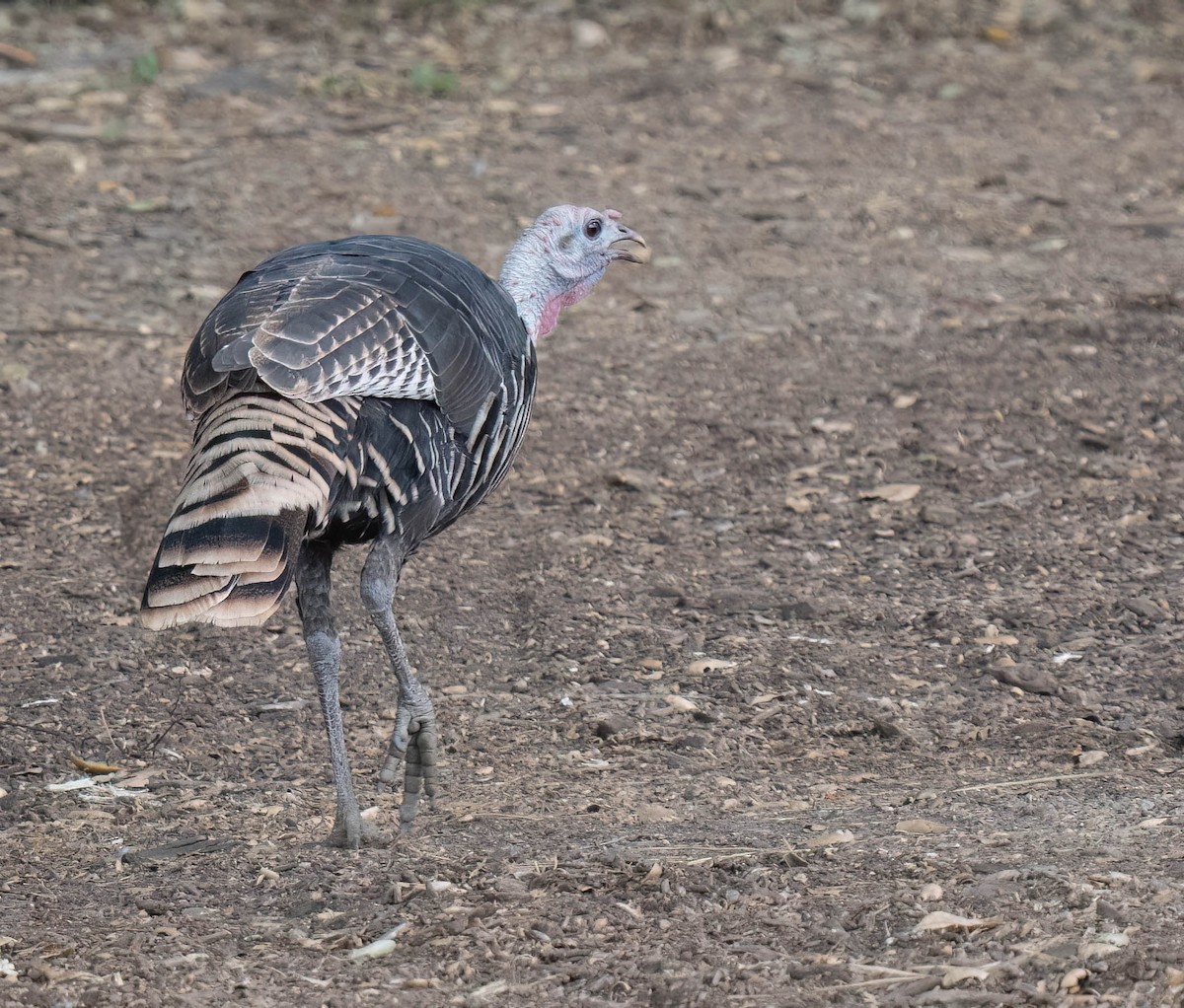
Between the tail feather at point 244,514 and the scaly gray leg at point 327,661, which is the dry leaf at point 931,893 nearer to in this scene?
the scaly gray leg at point 327,661

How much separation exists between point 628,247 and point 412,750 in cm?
201

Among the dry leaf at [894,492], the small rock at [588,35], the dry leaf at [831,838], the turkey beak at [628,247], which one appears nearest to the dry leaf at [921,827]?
the dry leaf at [831,838]

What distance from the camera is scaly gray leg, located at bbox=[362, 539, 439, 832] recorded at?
4.23 metres

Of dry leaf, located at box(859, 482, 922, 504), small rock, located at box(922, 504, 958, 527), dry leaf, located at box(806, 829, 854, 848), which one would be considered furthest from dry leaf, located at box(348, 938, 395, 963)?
dry leaf, located at box(859, 482, 922, 504)

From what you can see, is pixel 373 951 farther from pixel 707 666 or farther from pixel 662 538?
pixel 662 538

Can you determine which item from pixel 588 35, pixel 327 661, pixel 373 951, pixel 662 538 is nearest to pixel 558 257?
pixel 662 538

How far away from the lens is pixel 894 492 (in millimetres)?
6590

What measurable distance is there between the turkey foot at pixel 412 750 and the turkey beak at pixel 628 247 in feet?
5.98

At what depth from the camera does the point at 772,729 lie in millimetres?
4949

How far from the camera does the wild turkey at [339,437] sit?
3.60 metres

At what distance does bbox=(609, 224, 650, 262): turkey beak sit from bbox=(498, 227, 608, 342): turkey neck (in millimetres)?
210

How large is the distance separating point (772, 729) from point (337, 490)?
1.70 meters

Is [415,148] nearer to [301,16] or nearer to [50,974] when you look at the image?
[301,16]

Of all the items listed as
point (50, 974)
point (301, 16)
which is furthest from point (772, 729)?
point (301, 16)
